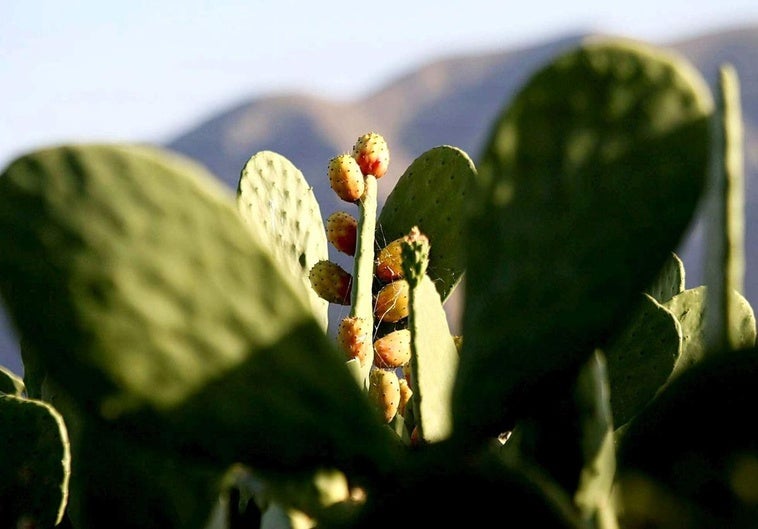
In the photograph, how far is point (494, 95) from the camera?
68688 millimetres

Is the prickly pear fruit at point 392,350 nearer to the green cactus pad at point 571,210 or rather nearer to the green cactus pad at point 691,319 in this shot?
the green cactus pad at point 691,319

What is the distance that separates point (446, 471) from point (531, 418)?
154mm

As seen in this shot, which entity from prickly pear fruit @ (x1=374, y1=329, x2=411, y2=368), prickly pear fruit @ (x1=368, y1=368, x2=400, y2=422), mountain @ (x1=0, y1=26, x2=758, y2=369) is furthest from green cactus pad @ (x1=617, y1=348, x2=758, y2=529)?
mountain @ (x1=0, y1=26, x2=758, y2=369)

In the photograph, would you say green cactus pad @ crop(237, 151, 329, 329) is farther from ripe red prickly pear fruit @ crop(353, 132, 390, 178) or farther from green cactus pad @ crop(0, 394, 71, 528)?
green cactus pad @ crop(0, 394, 71, 528)

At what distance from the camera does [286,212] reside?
46.0 inches

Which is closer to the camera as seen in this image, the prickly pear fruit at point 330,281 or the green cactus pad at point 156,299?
the green cactus pad at point 156,299

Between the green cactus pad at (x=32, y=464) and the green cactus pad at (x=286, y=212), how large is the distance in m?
0.30

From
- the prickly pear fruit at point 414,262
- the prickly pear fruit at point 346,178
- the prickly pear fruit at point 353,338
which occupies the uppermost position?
the prickly pear fruit at point 414,262

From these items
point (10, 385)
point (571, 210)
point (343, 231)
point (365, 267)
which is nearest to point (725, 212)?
point (571, 210)

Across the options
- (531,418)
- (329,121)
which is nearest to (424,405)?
(531,418)

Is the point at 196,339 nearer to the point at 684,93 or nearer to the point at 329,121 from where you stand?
the point at 684,93

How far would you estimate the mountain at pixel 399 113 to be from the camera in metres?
62.5

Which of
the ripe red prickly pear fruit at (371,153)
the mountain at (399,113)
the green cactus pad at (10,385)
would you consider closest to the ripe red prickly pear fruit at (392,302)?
the ripe red prickly pear fruit at (371,153)

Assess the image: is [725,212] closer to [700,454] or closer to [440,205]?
[700,454]
